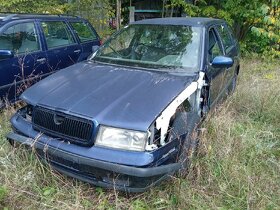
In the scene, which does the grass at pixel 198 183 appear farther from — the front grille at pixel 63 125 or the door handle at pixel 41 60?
the door handle at pixel 41 60

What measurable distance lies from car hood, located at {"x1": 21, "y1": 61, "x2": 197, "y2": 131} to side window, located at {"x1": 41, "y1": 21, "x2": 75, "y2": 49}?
6.44 ft

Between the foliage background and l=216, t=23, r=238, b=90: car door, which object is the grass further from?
the foliage background

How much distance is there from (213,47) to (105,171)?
2499mm

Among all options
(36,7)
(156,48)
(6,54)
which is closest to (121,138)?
(156,48)

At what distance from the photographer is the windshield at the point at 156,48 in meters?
3.82

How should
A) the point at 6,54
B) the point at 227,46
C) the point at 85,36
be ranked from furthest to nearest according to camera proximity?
1. the point at 85,36
2. the point at 227,46
3. the point at 6,54

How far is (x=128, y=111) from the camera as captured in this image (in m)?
2.86

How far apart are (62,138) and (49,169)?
0.44 m

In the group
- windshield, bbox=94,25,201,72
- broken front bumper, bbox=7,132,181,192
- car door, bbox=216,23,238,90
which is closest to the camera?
broken front bumper, bbox=7,132,181,192

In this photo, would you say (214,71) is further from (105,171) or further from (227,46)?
(105,171)

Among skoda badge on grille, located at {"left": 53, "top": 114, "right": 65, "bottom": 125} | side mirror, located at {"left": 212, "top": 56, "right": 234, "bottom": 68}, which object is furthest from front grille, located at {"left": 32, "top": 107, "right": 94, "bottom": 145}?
side mirror, located at {"left": 212, "top": 56, "right": 234, "bottom": 68}

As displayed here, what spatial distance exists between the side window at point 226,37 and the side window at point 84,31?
110 inches

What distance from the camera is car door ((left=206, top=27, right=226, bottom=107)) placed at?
4.00 meters

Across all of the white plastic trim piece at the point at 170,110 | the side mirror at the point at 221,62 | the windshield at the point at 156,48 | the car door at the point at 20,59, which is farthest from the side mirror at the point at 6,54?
the side mirror at the point at 221,62
